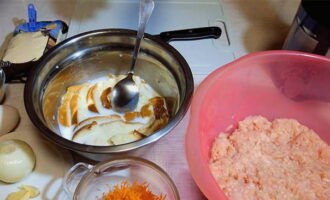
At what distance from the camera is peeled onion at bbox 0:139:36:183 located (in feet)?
2.25

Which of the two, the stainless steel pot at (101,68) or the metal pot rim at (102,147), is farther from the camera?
the stainless steel pot at (101,68)

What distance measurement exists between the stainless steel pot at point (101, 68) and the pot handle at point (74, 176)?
0.04 m

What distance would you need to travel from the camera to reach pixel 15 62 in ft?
2.90

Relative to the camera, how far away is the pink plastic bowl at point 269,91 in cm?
76

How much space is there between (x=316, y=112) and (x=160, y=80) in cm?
39

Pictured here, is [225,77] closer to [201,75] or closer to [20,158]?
[201,75]

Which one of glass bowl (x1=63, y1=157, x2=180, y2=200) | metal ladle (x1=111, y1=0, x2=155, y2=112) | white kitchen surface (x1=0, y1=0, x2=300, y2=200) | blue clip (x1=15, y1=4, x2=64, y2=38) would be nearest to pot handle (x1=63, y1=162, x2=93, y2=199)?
glass bowl (x1=63, y1=157, x2=180, y2=200)

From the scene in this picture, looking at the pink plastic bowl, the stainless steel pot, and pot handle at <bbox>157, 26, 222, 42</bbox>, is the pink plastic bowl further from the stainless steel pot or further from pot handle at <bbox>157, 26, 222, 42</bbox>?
pot handle at <bbox>157, 26, 222, 42</bbox>

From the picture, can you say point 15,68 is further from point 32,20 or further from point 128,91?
point 128,91

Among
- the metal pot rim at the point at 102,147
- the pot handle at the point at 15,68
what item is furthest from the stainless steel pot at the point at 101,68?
the pot handle at the point at 15,68

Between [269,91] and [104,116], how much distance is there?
0.41 meters

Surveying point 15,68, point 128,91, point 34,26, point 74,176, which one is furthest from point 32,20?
point 74,176

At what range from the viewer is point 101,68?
0.90 m

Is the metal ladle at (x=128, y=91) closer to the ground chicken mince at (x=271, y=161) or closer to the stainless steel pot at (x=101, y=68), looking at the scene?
the stainless steel pot at (x=101, y=68)
